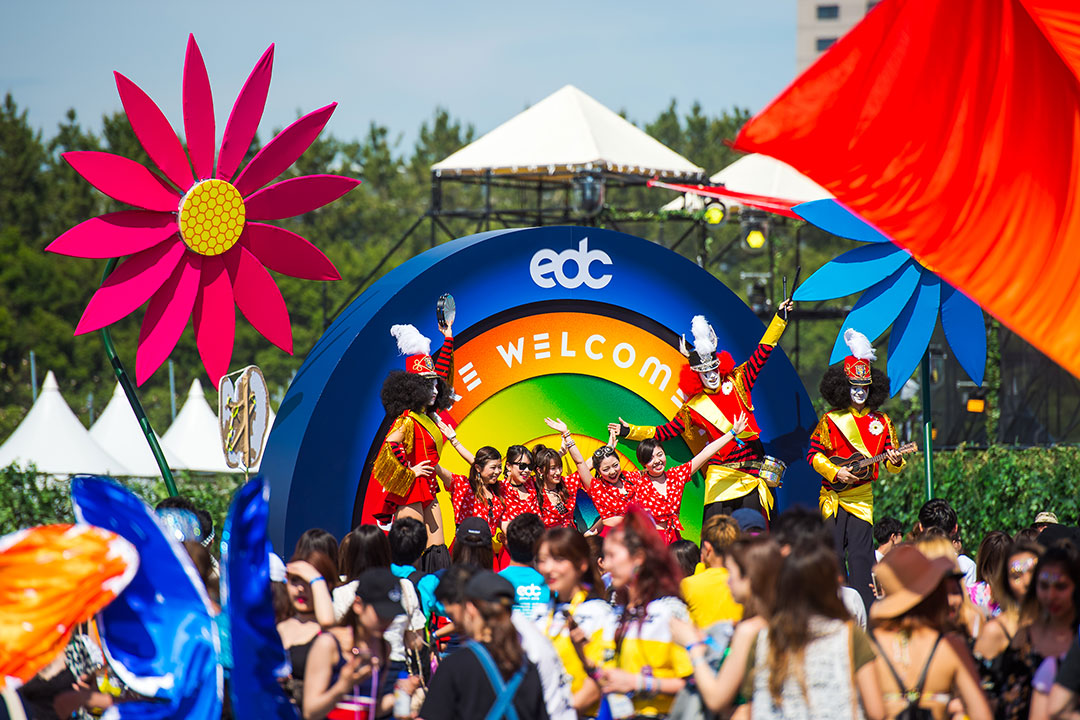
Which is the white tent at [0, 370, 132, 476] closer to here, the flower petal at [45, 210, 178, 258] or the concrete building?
the flower petal at [45, 210, 178, 258]

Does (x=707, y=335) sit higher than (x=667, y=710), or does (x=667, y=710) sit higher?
(x=707, y=335)

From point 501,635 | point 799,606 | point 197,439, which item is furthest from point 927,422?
point 197,439

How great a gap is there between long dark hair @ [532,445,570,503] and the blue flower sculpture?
2.27 metres

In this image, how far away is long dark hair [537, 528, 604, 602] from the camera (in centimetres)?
491

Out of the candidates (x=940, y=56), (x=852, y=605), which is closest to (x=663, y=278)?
(x=852, y=605)

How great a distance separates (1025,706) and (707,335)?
15.6ft

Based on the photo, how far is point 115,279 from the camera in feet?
24.6

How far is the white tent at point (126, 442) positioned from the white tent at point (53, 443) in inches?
75.2

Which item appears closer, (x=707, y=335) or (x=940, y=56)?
(x=940, y=56)

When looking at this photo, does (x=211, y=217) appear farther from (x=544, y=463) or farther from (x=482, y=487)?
(x=544, y=463)

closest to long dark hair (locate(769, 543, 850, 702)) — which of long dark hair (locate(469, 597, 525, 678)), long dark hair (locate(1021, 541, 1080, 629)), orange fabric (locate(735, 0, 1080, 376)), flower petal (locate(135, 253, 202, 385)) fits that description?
long dark hair (locate(469, 597, 525, 678))

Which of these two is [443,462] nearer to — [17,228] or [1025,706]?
[1025,706]

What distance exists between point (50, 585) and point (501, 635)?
1626 millimetres

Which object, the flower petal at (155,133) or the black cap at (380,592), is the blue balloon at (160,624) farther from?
the flower petal at (155,133)
